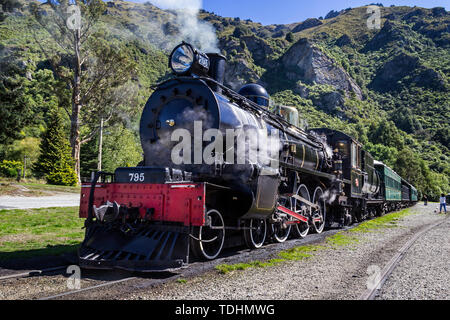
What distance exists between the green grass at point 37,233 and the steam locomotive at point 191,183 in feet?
4.68

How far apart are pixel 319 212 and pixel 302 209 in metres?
1.49

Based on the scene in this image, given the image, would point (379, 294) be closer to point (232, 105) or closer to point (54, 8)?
point (232, 105)

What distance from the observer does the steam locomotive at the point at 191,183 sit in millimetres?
5008

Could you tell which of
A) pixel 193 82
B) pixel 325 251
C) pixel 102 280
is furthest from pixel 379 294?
pixel 193 82

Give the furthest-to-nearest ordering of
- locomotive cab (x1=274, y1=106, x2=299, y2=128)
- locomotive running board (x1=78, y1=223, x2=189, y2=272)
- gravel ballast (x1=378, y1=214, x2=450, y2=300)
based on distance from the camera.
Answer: locomotive cab (x1=274, y1=106, x2=299, y2=128) → locomotive running board (x1=78, y1=223, x2=189, y2=272) → gravel ballast (x1=378, y1=214, x2=450, y2=300)

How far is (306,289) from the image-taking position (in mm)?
3969

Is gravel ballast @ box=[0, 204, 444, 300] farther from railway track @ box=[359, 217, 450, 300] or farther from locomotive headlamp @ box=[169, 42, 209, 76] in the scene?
locomotive headlamp @ box=[169, 42, 209, 76]

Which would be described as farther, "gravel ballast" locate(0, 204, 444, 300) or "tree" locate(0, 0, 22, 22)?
"tree" locate(0, 0, 22, 22)

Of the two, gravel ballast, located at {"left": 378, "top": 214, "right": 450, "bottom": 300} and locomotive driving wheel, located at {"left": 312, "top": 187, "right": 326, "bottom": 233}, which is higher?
locomotive driving wheel, located at {"left": 312, "top": 187, "right": 326, "bottom": 233}

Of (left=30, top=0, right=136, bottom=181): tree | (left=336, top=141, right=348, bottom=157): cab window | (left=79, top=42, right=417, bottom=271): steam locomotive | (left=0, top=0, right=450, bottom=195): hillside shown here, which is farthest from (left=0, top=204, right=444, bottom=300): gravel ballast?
(left=0, top=0, right=450, bottom=195): hillside

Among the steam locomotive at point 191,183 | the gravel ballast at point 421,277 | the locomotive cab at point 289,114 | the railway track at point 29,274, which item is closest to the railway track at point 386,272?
the gravel ballast at point 421,277

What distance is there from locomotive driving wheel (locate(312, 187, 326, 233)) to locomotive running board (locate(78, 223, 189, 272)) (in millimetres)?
5736

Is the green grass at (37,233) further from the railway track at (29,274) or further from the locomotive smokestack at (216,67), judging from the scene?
the locomotive smokestack at (216,67)

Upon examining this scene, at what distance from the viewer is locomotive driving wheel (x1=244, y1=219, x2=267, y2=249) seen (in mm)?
6770
